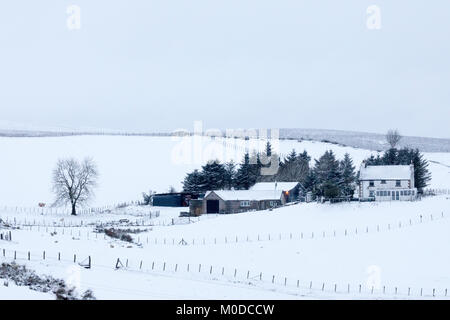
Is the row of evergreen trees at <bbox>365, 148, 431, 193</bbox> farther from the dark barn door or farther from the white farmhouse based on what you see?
the dark barn door

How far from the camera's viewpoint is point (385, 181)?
83.7 m

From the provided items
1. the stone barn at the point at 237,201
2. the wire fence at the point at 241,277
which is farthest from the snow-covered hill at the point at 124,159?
the wire fence at the point at 241,277

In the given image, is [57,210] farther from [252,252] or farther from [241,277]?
[241,277]

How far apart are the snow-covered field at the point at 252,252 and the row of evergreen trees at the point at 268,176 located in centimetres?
1211

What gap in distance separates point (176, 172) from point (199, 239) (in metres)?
71.6

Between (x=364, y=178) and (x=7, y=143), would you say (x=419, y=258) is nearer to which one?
(x=364, y=178)

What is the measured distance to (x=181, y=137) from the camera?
181 m

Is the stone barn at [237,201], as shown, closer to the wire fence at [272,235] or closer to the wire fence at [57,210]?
the wire fence at [57,210]

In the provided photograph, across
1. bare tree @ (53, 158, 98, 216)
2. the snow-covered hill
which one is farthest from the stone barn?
the snow-covered hill

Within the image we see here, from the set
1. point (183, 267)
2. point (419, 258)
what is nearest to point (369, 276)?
point (419, 258)

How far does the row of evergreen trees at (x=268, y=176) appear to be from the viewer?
96494mm

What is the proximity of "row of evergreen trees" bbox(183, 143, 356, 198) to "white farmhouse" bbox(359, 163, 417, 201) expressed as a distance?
235cm

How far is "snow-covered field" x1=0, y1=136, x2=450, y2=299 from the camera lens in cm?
4044

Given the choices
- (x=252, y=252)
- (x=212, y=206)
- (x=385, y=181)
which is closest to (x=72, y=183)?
(x=212, y=206)
